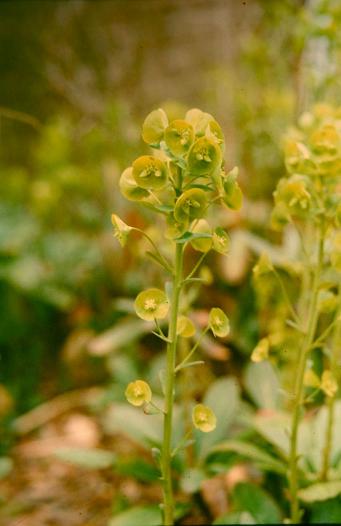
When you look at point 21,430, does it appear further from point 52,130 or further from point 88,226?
point 52,130

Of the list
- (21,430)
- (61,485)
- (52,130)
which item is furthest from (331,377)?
(52,130)

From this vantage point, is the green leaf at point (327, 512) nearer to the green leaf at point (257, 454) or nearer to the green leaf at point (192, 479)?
the green leaf at point (257, 454)

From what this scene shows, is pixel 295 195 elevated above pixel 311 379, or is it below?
above

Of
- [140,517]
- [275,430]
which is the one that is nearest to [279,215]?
[275,430]

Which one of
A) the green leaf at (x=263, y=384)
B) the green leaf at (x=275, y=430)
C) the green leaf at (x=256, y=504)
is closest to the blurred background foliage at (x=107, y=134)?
the green leaf at (x=263, y=384)

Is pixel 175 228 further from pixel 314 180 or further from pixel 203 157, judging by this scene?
pixel 314 180
